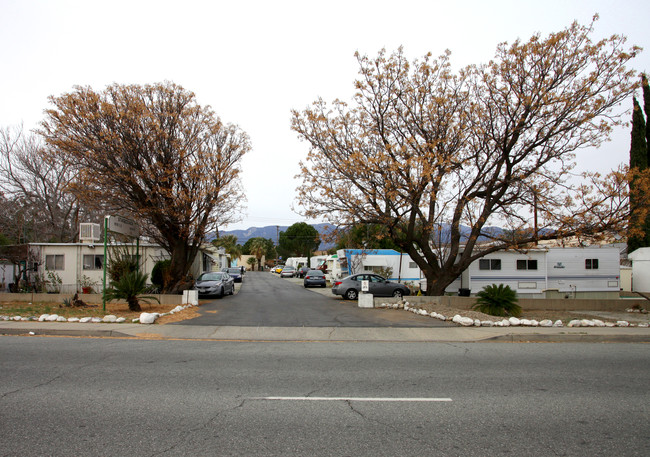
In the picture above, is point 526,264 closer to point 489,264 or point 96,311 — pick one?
point 489,264

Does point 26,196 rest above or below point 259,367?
above

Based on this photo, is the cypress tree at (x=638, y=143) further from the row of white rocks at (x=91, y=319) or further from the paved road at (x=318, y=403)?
the row of white rocks at (x=91, y=319)

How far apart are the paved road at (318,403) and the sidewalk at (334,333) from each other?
7.02 ft

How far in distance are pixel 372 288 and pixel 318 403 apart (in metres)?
19.7

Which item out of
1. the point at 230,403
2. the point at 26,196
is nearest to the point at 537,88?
the point at 230,403

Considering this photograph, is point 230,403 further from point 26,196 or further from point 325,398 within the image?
point 26,196

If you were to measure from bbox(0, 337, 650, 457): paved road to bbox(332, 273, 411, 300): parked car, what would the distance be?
50.5ft

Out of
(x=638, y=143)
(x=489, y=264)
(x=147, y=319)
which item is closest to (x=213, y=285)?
(x=147, y=319)

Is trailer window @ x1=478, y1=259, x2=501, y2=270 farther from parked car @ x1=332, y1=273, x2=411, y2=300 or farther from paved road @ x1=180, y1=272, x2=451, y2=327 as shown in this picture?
paved road @ x1=180, y1=272, x2=451, y2=327

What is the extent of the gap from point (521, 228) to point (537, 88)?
5.72 metres

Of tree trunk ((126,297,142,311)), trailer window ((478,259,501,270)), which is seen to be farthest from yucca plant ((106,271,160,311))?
trailer window ((478,259,501,270))

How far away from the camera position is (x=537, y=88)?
61.9 feet

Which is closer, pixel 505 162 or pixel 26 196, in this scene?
pixel 505 162

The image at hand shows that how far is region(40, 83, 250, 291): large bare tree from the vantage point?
64.3ft
